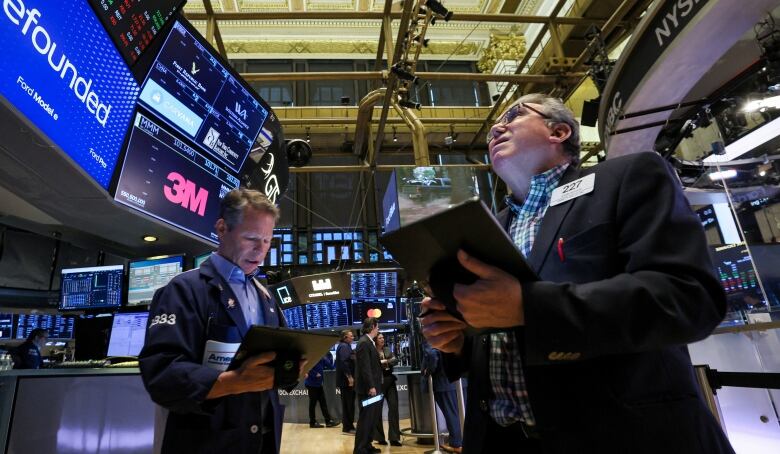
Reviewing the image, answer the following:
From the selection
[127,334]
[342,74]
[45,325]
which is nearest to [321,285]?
[342,74]

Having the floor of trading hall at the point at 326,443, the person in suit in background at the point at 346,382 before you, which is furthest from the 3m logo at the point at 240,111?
the person in suit in background at the point at 346,382

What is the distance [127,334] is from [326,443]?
4426mm

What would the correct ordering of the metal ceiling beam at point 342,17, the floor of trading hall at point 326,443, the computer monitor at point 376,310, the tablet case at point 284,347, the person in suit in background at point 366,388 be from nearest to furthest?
the tablet case at point 284,347 → the person in suit in background at point 366,388 → the metal ceiling beam at point 342,17 → the floor of trading hall at point 326,443 → the computer monitor at point 376,310

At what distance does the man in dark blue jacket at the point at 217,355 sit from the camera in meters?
1.41

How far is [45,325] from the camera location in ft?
28.9

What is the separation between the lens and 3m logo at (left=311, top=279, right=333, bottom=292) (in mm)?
10055

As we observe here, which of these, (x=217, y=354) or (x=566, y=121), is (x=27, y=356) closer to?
(x=217, y=354)

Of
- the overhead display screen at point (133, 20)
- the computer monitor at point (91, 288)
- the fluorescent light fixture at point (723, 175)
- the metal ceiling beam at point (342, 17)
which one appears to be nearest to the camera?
the overhead display screen at point (133, 20)

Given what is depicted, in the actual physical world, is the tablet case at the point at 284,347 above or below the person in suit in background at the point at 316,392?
above

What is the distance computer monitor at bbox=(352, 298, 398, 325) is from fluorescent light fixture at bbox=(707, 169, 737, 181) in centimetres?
689

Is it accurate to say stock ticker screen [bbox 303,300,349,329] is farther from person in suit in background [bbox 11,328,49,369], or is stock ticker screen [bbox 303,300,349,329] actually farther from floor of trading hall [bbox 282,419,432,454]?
person in suit in background [bbox 11,328,49,369]

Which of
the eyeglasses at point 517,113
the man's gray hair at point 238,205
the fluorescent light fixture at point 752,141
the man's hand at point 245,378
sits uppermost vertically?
the fluorescent light fixture at point 752,141

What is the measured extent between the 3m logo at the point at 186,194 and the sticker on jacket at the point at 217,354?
2.57 metres

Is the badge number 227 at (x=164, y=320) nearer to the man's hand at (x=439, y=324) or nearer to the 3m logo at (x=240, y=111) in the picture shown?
the man's hand at (x=439, y=324)
